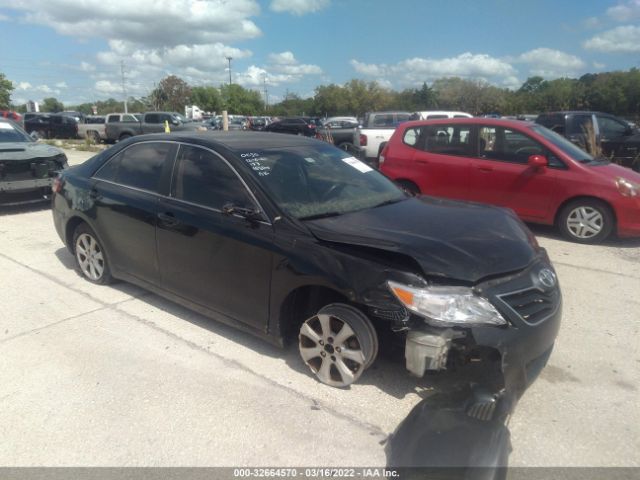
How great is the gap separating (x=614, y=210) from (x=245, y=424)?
556cm

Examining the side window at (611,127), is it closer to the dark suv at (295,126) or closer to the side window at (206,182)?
the side window at (206,182)

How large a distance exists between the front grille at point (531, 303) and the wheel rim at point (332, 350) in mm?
917

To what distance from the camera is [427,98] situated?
7694cm

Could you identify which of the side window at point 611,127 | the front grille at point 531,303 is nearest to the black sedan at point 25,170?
the front grille at point 531,303

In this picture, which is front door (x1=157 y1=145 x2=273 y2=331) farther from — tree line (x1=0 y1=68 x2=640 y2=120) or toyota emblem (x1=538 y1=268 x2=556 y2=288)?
tree line (x1=0 y1=68 x2=640 y2=120)

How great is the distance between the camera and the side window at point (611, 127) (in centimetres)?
1220

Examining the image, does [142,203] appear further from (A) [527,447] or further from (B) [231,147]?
(A) [527,447]

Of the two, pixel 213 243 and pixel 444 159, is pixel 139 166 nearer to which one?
pixel 213 243

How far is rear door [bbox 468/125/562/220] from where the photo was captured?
258 inches

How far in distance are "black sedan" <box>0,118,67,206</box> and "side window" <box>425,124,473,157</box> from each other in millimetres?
6145

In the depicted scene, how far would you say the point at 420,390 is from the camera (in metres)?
3.08

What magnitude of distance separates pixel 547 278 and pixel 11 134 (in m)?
9.33

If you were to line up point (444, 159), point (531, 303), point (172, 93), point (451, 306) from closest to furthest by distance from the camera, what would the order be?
point (451, 306), point (531, 303), point (444, 159), point (172, 93)

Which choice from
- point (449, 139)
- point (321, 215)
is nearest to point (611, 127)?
point (449, 139)
